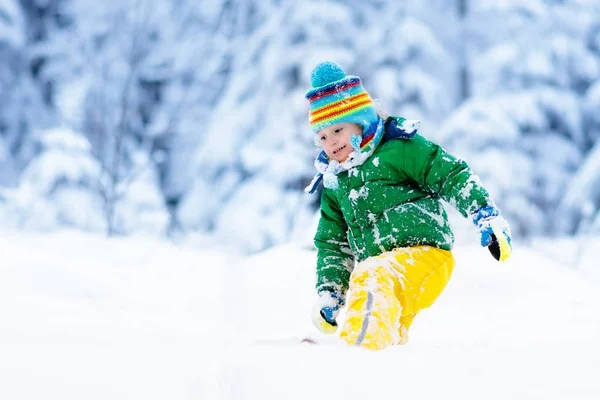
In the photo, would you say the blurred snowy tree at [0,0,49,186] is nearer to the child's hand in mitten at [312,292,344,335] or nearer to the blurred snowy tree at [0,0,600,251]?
the blurred snowy tree at [0,0,600,251]

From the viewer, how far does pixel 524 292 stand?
3.18 m

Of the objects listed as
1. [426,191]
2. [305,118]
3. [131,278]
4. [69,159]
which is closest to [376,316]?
[426,191]

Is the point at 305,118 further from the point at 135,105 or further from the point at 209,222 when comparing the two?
the point at 135,105

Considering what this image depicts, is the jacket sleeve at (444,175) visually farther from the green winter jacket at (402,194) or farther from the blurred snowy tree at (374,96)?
the blurred snowy tree at (374,96)

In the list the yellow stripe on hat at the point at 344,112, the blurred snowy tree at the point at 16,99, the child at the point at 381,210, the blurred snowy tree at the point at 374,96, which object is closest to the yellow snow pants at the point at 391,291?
the child at the point at 381,210

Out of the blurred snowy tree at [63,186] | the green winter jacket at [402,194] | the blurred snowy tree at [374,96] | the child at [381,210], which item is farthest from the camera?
the blurred snowy tree at [63,186]

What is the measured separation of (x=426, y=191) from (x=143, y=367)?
1.26 metres

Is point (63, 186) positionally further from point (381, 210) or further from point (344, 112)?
point (381, 210)

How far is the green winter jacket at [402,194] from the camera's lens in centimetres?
187

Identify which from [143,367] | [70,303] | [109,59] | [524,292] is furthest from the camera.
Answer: [109,59]

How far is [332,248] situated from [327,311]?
0.90 feet

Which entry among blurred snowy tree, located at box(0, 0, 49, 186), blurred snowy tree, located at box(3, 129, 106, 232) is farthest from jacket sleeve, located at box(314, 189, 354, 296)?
blurred snowy tree, located at box(0, 0, 49, 186)

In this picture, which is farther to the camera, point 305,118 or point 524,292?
point 305,118

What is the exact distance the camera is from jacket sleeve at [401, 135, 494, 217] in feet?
5.81
